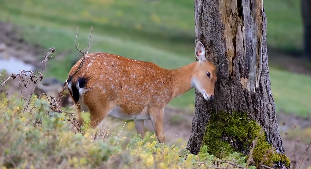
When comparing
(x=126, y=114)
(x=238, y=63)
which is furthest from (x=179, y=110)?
(x=238, y=63)

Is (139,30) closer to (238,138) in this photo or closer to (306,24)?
(306,24)

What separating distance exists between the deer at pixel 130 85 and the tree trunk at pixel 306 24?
18815mm

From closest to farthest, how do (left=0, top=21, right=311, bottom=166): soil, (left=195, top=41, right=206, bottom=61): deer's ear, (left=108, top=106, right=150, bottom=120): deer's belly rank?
(left=195, top=41, right=206, bottom=61): deer's ear, (left=108, top=106, right=150, bottom=120): deer's belly, (left=0, top=21, right=311, bottom=166): soil

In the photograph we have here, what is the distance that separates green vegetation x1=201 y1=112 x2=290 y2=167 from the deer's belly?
1302 millimetres

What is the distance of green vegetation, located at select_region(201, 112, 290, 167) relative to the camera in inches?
306

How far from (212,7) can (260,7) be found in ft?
2.25

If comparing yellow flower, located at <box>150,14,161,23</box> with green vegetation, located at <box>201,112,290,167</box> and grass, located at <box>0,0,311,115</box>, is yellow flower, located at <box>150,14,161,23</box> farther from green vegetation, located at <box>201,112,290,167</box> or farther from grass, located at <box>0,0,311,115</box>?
green vegetation, located at <box>201,112,290,167</box>

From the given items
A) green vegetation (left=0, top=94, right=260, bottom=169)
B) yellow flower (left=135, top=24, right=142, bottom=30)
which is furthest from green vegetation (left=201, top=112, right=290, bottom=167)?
yellow flower (left=135, top=24, right=142, bottom=30)

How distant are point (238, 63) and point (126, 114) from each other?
2066mm

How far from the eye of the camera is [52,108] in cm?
661

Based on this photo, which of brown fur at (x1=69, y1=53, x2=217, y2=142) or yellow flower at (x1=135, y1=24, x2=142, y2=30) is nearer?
brown fur at (x1=69, y1=53, x2=217, y2=142)

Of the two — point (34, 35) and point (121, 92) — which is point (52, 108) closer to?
point (121, 92)

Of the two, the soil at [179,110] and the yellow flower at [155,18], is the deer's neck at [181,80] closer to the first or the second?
the soil at [179,110]

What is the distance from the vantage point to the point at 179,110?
55.3 feet
